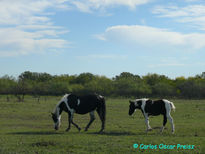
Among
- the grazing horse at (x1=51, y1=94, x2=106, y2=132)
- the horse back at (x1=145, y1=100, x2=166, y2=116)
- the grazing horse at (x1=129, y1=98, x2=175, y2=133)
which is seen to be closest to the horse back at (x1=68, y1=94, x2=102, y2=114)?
the grazing horse at (x1=51, y1=94, x2=106, y2=132)

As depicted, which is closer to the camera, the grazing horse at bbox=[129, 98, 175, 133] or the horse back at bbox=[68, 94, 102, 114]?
the grazing horse at bbox=[129, 98, 175, 133]

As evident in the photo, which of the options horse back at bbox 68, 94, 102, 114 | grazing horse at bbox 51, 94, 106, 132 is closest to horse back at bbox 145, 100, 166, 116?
grazing horse at bbox 51, 94, 106, 132

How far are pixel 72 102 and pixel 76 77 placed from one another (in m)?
81.7

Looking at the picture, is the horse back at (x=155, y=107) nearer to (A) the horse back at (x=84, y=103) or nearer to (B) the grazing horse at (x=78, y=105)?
(B) the grazing horse at (x=78, y=105)

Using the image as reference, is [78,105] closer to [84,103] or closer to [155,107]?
[84,103]

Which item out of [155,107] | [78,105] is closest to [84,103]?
[78,105]

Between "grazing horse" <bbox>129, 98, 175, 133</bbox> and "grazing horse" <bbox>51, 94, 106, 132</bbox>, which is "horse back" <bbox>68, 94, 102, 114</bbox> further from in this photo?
"grazing horse" <bbox>129, 98, 175, 133</bbox>

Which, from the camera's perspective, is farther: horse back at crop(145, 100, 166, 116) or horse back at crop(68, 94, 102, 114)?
horse back at crop(68, 94, 102, 114)

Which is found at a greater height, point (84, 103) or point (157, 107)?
point (84, 103)

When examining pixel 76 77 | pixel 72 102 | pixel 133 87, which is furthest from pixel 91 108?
pixel 76 77

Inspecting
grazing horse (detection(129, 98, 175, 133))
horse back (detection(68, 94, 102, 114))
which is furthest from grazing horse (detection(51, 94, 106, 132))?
grazing horse (detection(129, 98, 175, 133))

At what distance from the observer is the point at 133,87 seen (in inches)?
2815

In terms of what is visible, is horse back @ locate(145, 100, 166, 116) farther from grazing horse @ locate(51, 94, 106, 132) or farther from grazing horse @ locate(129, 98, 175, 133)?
grazing horse @ locate(51, 94, 106, 132)

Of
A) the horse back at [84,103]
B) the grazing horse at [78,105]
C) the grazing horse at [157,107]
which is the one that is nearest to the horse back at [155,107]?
the grazing horse at [157,107]
